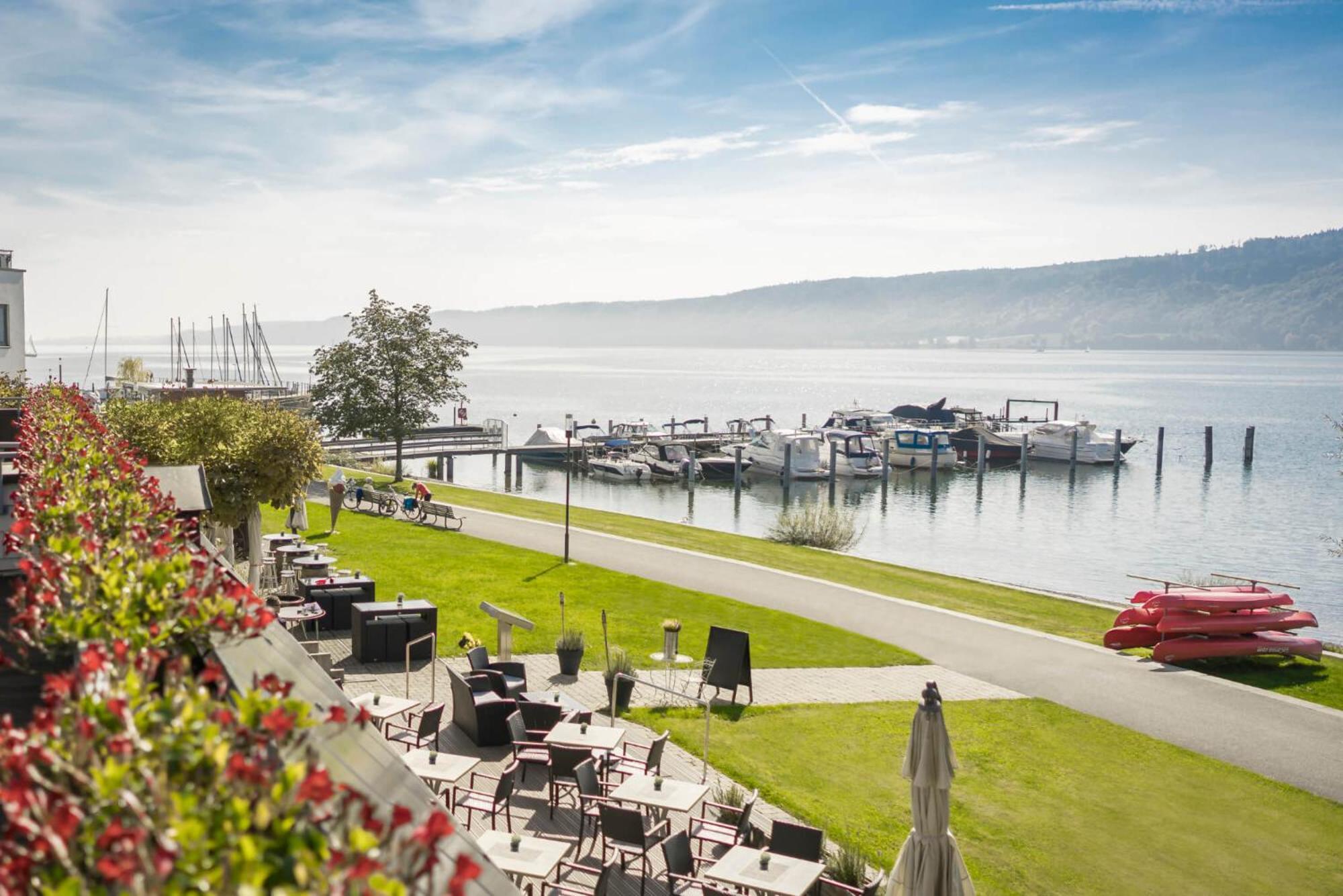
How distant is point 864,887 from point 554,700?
5.65m

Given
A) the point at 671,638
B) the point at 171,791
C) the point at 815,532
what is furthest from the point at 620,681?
the point at 815,532

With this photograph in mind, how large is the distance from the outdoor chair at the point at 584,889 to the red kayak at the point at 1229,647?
1334cm

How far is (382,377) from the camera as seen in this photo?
144ft

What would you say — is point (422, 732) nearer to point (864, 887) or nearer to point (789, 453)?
point (864, 887)

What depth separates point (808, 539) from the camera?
37.4 metres

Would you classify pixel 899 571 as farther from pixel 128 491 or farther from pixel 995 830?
pixel 128 491

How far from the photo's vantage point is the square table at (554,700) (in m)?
14.1

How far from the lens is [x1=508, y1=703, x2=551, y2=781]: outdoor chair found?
41.2ft

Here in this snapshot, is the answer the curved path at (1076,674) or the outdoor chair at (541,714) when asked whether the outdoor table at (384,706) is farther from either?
the curved path at (1076,674)

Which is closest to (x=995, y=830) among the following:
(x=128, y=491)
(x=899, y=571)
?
(x=128, y=491)

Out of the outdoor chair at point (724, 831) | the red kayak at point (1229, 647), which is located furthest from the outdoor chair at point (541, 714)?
the red kayak at point (1229, 647)

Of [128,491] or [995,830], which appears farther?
[995,830]

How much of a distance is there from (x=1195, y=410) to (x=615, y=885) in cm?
14766

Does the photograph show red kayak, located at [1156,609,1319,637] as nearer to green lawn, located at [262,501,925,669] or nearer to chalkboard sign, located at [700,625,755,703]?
green lawn, located at [262,501,925,669]
